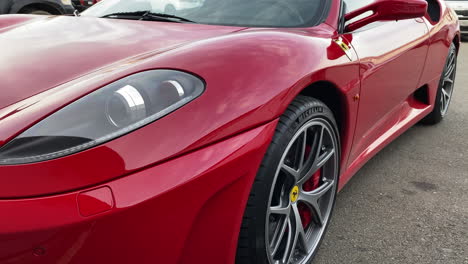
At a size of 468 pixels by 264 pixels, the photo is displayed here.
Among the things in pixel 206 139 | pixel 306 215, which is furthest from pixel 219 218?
pixel 306 215

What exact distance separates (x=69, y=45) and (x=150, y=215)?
2.95 feet

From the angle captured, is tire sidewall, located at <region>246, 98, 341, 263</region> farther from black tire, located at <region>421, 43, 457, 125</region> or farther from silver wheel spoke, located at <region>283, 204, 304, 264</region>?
black tire, located at <region>421, 43, 457, 125</region>

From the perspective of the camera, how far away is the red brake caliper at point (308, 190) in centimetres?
190

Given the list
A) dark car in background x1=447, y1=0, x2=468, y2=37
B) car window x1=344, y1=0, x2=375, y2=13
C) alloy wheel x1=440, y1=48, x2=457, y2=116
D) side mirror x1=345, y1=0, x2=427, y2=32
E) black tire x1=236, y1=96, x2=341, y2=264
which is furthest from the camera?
dark car in background x1=447, y1=0, x2=468, y2=37

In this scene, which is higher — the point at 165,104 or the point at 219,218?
the point at 165,104

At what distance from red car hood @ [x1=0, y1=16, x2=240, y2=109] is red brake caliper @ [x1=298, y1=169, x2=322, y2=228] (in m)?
0.70

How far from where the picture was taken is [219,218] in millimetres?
1285

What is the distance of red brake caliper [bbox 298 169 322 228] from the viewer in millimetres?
1900

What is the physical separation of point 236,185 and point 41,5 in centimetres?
646

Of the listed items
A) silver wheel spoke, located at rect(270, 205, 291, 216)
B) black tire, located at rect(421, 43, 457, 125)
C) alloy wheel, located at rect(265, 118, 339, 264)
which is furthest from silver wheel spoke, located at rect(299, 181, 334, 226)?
black tire, located at rect(421, 43, 457, 125)

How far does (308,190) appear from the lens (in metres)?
1.92

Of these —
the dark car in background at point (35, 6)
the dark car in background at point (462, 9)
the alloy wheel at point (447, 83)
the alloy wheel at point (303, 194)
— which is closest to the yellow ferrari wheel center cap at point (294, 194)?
the alloy wheel at point (303, 194)

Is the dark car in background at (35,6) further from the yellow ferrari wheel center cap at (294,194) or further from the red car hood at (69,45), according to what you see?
the yellow ferrari wheel center cap at (294,194)

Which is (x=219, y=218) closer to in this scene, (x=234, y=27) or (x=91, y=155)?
(x=91, y=155)
